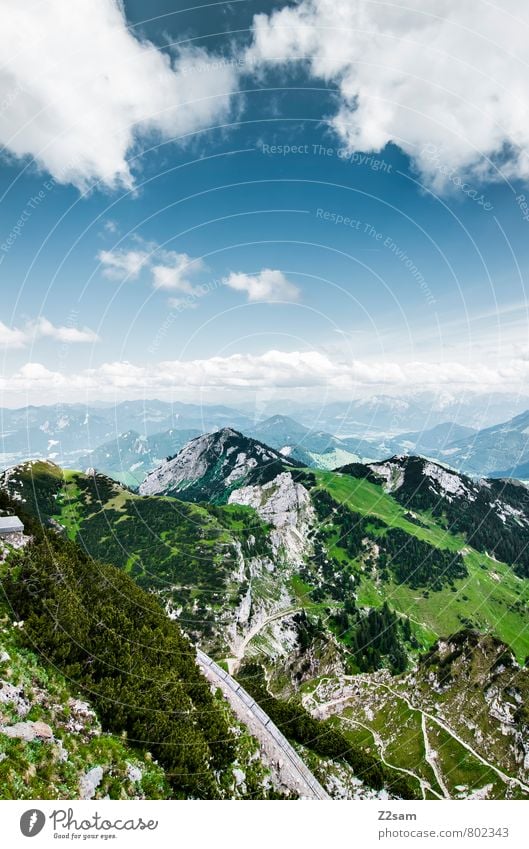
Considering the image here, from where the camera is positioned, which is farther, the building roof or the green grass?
the green grass

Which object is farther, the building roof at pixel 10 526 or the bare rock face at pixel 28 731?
the building roof at pixel 10 526

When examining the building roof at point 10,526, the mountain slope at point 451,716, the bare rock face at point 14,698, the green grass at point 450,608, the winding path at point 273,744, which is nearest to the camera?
the bare rock face at point 14,698

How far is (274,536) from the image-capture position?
173375 millimetres

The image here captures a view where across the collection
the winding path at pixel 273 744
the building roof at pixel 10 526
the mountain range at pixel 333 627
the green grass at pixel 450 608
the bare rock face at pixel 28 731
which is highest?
the building roof at pixel 10 526

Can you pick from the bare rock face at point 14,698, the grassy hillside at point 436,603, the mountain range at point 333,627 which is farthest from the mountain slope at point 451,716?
the bare rock face at point 14,698

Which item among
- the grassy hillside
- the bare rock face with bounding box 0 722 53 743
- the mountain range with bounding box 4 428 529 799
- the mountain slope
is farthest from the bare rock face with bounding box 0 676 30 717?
the grassy hillside

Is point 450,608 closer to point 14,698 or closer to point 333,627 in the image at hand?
point 333,627

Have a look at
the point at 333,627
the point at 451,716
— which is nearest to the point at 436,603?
the point at 333,627

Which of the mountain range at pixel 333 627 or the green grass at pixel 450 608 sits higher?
the mountain range at pixel 333 627

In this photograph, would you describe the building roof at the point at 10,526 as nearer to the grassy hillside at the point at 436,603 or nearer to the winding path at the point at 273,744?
the winding path at the point at 273,744

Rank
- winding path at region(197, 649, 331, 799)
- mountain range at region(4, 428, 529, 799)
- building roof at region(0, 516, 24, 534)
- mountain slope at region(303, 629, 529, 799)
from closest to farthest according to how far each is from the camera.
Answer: winding path at region(197, 649, 331, 799) < building roof at region(0, 516, 24, 534) < mountain slope at region(303, 629, 529, 799) < mountain range at region(4, 428, 529, 799)

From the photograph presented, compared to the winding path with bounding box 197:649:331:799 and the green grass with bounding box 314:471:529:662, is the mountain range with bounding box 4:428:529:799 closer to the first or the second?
the green grass with bounding box 314:471:529:662
